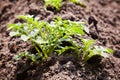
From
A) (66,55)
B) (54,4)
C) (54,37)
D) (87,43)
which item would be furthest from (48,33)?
(54,4)

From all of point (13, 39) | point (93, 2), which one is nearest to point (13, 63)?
point (13, 39)

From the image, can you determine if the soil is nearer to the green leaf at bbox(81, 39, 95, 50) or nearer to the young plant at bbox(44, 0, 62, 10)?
the young plant at bbox(44, 0, 62, 10)

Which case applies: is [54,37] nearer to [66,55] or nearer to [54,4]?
[66,55]

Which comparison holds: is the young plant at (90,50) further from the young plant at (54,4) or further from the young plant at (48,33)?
the young plant at (54,4)

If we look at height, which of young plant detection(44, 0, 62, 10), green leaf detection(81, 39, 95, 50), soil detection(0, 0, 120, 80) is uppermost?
young plant detection(44, 0, 62, 10)

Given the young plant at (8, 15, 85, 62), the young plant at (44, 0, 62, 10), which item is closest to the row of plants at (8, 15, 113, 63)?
the young plant at (8, 15, 85, 62)

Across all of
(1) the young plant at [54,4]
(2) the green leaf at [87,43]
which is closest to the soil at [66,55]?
(1) the young plant at [54,4]

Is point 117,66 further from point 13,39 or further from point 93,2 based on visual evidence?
point 93,2
